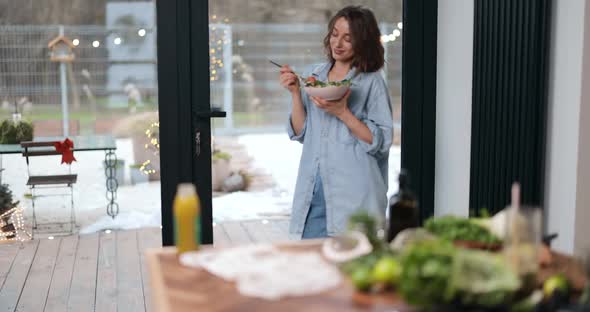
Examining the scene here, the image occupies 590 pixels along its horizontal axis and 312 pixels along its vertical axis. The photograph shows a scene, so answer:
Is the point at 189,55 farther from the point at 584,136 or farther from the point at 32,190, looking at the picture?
the point at 584,136

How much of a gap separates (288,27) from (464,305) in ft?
6.74

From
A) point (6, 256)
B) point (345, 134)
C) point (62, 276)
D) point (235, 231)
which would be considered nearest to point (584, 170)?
point (345, 134)

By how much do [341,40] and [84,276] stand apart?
6.41ft

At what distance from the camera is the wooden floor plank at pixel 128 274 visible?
3494 millimetres

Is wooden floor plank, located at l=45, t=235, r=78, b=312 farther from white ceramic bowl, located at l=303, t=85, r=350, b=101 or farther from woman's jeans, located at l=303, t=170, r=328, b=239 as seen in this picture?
white ceramic bowl, located at l=303, t=85, r=350, b=101

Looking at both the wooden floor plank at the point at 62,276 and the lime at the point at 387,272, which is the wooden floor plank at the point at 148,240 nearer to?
the wooden floor plank at the point at 62,276

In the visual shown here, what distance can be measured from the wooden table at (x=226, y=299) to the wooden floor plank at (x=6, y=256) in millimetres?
2075

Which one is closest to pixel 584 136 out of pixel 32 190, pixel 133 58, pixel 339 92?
pixel 339 92

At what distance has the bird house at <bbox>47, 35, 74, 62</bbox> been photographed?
3.21 m

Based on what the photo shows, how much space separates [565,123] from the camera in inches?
107

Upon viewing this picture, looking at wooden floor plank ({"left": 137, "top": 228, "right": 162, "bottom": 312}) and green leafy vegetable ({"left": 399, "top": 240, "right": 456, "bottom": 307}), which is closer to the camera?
green leafy vegetable ({"left": 399, "top": 240, "right": 456, "bottom": 307})

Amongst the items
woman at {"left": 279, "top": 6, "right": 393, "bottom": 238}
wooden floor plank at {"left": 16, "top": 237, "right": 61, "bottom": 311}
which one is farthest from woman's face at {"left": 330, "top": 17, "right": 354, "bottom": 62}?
wooden floor plank at {"left": 16, "top": 237, "right": 61, "bottom": 311}

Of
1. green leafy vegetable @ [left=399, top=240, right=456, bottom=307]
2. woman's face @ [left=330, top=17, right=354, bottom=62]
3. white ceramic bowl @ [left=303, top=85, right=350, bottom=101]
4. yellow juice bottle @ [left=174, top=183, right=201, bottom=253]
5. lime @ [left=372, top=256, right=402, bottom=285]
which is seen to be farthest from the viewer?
woman's face @ [left=330, top=17, right=354, bottom=62]

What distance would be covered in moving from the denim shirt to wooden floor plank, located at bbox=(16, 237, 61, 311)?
1.31 meters
